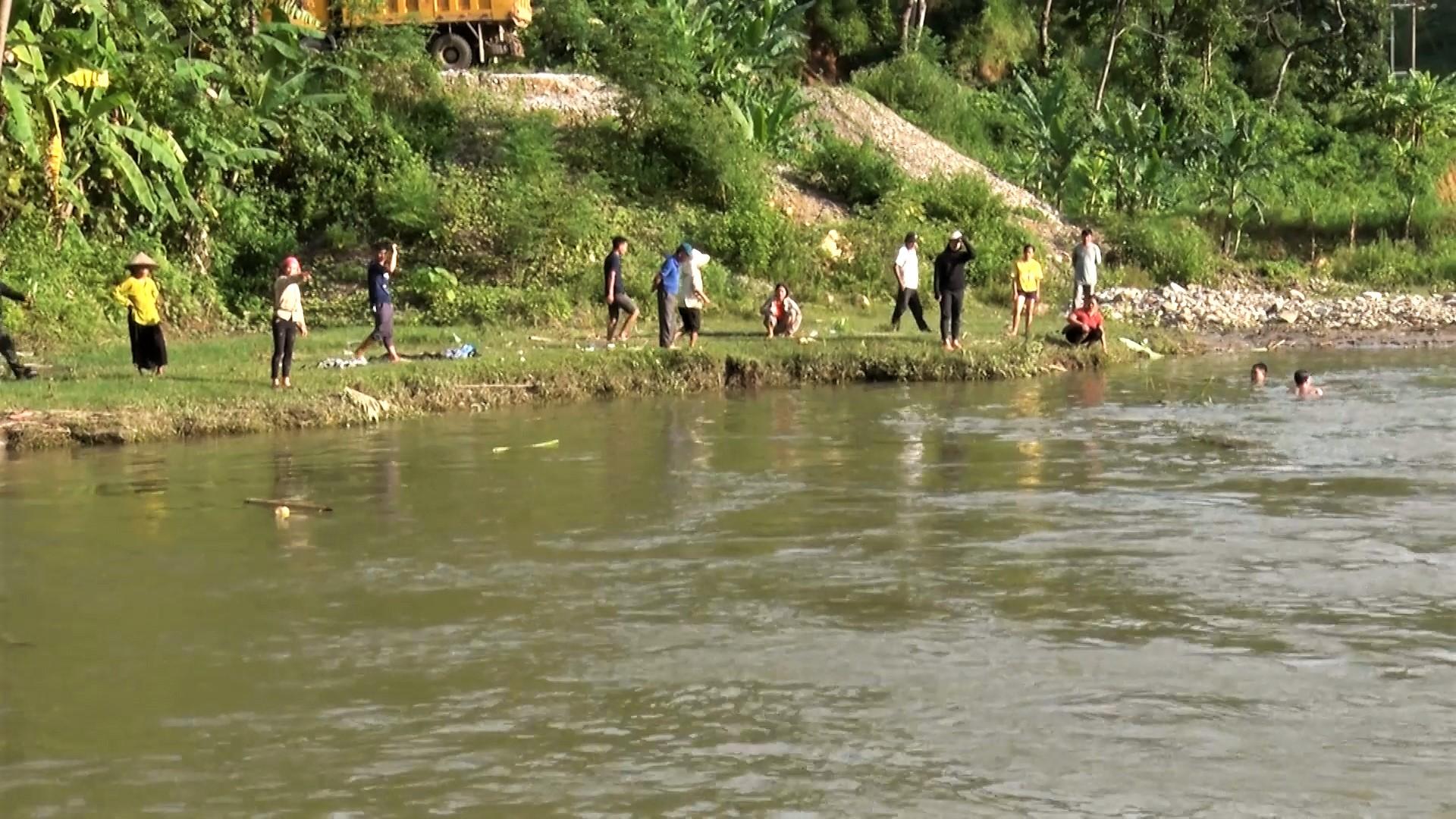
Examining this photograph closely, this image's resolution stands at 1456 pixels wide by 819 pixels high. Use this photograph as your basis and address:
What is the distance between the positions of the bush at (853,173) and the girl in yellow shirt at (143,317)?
14606 millimetres

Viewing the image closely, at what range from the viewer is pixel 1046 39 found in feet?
164

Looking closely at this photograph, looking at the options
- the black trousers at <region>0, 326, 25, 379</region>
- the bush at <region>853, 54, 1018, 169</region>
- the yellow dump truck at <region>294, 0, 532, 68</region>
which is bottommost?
the black trousers at <region>0, 326, 25, 379</region>

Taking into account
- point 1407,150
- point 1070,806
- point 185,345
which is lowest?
point 1070,806

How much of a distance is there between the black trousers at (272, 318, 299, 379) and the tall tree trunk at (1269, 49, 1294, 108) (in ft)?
115

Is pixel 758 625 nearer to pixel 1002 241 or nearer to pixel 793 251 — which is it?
pixel 793 251

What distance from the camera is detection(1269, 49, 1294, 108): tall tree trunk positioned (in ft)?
158

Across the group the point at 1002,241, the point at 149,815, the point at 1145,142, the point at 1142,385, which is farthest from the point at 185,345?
the point at 1145,142

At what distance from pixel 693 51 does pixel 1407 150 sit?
14431mm

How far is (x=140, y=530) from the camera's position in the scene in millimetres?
13883

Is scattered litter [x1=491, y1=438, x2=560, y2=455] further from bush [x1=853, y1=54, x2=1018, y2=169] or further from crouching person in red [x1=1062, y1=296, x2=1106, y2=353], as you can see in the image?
bush [x1=853, y1=54, x2=1018, y2=169]

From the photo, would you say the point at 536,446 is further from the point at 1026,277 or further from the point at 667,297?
the point at 1026,277

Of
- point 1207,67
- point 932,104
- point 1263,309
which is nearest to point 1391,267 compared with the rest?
point 1263,309

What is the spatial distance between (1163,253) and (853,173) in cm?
537

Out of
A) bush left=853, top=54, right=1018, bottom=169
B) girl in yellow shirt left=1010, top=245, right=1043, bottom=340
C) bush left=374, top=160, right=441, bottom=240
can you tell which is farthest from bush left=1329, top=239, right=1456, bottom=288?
bush left=374, top=160, right=441, bottom=240
